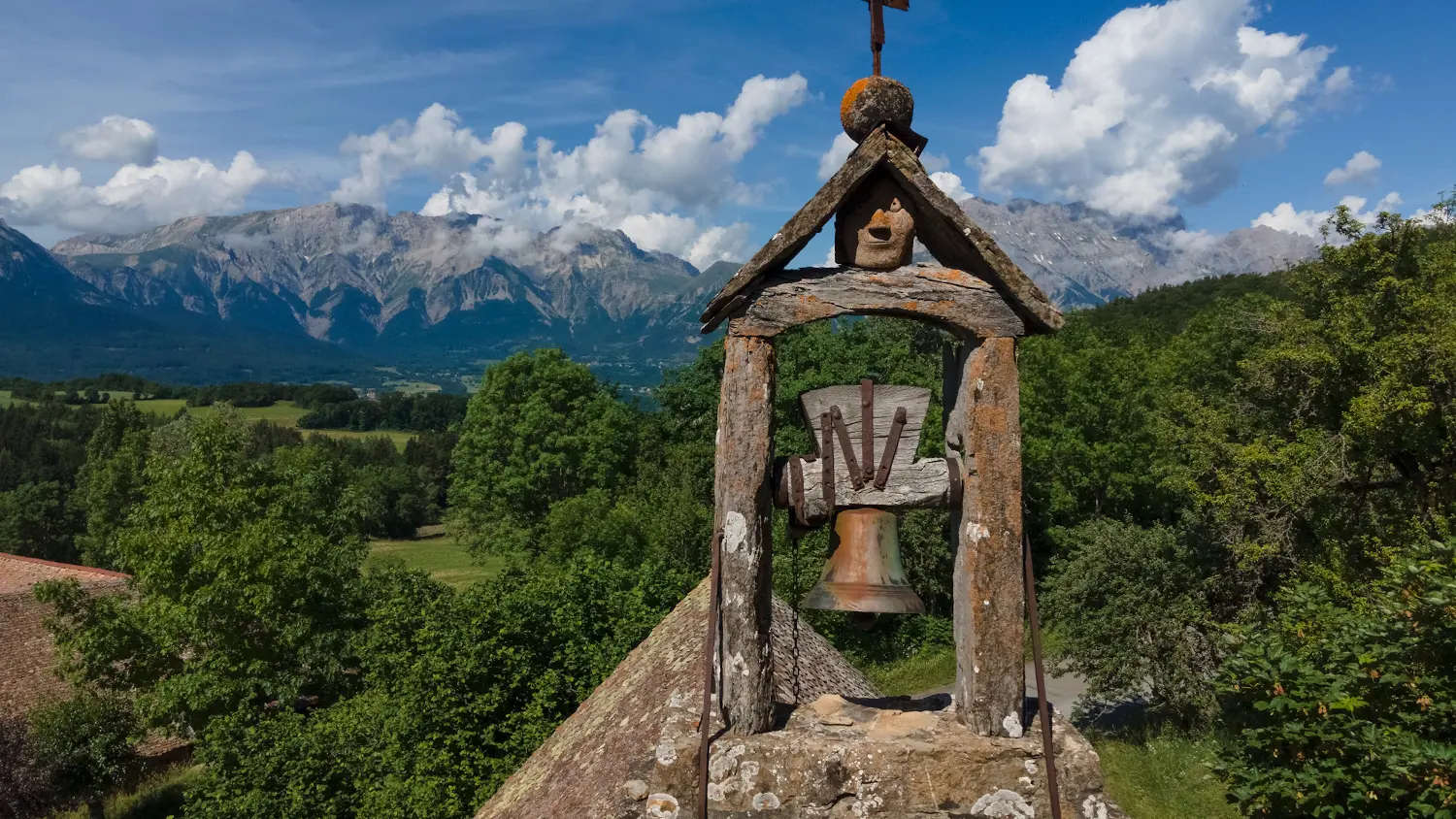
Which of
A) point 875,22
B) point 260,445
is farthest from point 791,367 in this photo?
point 260,445

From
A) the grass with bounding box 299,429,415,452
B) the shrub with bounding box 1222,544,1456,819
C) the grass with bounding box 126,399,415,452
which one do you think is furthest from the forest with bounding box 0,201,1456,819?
the grass with bounding box 126,399,415,452

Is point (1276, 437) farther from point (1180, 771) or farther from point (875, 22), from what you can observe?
point (875, 22)

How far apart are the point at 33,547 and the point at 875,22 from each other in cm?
7076

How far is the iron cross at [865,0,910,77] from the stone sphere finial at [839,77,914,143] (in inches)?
6.1

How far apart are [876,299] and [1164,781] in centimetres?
1624

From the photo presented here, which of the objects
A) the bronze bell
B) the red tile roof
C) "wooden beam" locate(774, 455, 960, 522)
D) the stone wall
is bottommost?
the red tile roof

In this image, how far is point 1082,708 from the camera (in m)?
23.6

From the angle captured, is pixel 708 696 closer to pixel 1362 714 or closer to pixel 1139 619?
pixel 1362 714

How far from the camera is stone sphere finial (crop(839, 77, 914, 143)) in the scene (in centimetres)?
524

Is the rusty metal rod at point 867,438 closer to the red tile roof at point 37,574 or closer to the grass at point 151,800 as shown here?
the grass at point 151,800

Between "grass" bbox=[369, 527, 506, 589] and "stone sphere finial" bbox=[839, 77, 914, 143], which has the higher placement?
"stone sphere finial" bbox=[839, 77, 914, 143]

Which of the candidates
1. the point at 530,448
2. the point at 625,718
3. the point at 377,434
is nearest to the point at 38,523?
the point at 530,448

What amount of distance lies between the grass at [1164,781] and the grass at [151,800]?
82.5 feet

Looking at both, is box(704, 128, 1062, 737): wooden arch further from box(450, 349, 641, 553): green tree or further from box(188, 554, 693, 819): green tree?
box(450, 349, 641, 553): green tree
